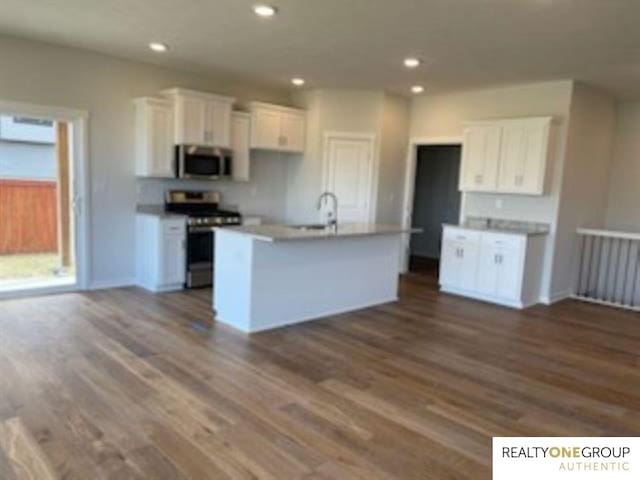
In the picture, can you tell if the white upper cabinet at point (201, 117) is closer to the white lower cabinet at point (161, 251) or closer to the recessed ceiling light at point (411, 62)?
the white lower cabinet at point (161, 251)

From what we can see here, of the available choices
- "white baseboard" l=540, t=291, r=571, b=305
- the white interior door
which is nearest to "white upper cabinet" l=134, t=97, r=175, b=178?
the white interior door

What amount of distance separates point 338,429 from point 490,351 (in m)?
2.01

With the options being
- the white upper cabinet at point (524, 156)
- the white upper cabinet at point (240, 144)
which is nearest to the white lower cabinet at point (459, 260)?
the white upper cabinet at point (524, 156)

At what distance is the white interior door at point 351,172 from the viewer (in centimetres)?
705

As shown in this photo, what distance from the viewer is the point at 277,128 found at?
6.90m

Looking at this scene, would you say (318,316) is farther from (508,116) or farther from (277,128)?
(508,116)

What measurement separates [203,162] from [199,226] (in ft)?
2.77

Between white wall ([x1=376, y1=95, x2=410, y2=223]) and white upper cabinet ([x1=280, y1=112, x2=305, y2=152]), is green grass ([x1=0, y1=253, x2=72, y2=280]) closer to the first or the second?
white upper cabinet ([x1=280, y1=112, x2=305, y2=152])

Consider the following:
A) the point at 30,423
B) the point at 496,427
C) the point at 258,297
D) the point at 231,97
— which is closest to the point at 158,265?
the point at 258,297

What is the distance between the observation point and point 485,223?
6508mm

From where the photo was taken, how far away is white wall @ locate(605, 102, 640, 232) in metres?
6.64

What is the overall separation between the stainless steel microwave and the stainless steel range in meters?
0.35

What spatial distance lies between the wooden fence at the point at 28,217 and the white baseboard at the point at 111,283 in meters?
0.74

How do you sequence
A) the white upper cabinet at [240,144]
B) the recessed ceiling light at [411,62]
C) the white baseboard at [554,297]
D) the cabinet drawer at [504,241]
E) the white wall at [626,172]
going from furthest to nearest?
the white wall at [626,172] < the white upper cabinet at [240,144] < the white baseboard at [554,297] < the cabinet drawer at [504,241] < the recessed ceiling light at [411,62]
